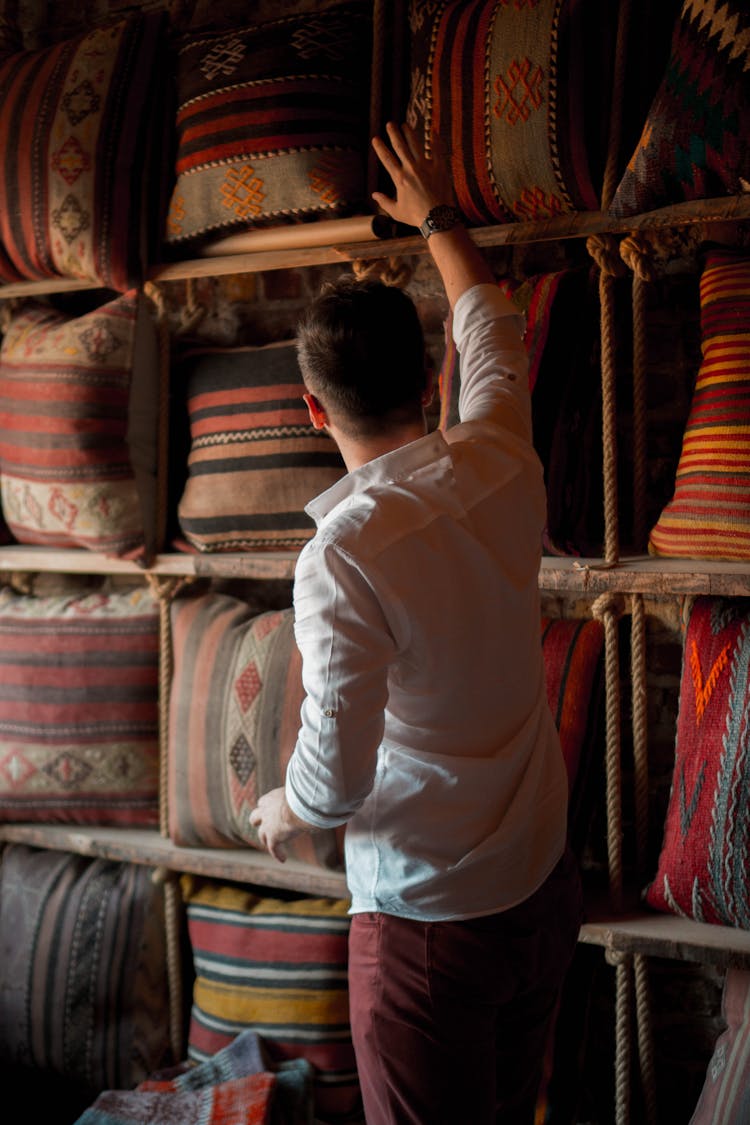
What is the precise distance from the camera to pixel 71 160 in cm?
212

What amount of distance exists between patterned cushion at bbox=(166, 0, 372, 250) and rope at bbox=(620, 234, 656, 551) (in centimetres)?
56

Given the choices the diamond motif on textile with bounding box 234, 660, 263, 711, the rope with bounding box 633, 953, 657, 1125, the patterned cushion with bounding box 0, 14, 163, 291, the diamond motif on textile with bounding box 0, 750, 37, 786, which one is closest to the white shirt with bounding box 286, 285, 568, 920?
the rope with bounding box 633, 953, 657, 1125

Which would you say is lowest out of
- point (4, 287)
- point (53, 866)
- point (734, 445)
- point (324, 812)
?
point (53, 866)

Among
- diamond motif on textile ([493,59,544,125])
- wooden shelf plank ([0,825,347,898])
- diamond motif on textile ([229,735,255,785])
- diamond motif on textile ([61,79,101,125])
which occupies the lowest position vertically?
wooden shelf plank ([0,825,347,898])

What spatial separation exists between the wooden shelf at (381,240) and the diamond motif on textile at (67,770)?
1.05 meters

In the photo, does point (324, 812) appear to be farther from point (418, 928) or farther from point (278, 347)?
point (278, 347)

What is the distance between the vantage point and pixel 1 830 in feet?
7.82

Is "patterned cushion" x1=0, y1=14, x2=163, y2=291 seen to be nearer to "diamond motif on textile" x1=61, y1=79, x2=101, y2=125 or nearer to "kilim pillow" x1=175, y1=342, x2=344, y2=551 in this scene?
"diamond motif on textile" x1=61, y1=79, x2=101, y2=125

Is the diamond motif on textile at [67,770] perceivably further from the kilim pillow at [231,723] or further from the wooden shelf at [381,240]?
the wooden shelf at [381,240]

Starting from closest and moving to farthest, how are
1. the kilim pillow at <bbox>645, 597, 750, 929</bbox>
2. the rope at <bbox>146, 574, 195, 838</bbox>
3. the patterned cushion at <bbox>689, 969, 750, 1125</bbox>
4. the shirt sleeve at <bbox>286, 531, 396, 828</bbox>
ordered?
the shirt sleeve at <bbox>286, 531, 396, 828</bbox>
the patterned cushion at <bbox>689, 969, 750, 1125</bbox>
the kilim pillow at <bbox>645, 597, 750, 929</bbox>
the rope at <bbox>146, 574, 195, 838</bbox>

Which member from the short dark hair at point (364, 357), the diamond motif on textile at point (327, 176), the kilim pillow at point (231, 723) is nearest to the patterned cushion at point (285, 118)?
the diamond motif on textile at point (327, 176)

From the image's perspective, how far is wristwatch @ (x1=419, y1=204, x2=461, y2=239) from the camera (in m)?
1.57

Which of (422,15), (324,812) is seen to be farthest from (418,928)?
(422,15)

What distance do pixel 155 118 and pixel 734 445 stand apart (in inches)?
55.6
